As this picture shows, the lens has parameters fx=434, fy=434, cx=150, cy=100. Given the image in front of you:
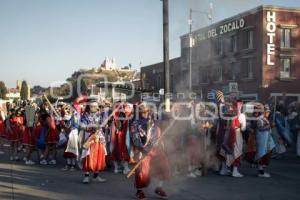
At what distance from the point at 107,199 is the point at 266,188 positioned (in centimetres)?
326

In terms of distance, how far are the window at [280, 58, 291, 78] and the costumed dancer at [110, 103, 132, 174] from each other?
25.4 meters

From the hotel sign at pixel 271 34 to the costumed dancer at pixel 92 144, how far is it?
82.0 feet

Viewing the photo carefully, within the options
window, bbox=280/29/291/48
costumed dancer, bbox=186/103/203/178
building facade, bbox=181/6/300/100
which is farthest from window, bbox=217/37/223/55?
window, bbox=280/29/291/48

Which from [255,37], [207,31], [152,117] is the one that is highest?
[255,37]

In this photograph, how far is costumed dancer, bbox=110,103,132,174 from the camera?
35.2 ft

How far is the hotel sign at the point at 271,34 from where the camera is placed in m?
32.1

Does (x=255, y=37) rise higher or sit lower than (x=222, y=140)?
higher

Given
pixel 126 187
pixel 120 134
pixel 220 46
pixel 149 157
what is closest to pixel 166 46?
pixel 220 46

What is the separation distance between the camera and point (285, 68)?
112 feet

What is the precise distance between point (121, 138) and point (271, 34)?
80.9ft

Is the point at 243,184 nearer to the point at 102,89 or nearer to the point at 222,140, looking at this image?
the point at 222,140

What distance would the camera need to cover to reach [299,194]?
8.05 metres

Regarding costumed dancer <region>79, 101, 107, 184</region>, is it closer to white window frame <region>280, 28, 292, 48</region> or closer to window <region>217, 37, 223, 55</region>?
window <region>217, 37, 223, 55</region>

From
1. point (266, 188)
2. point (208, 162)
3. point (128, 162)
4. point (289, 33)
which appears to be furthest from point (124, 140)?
point (289, 33)
